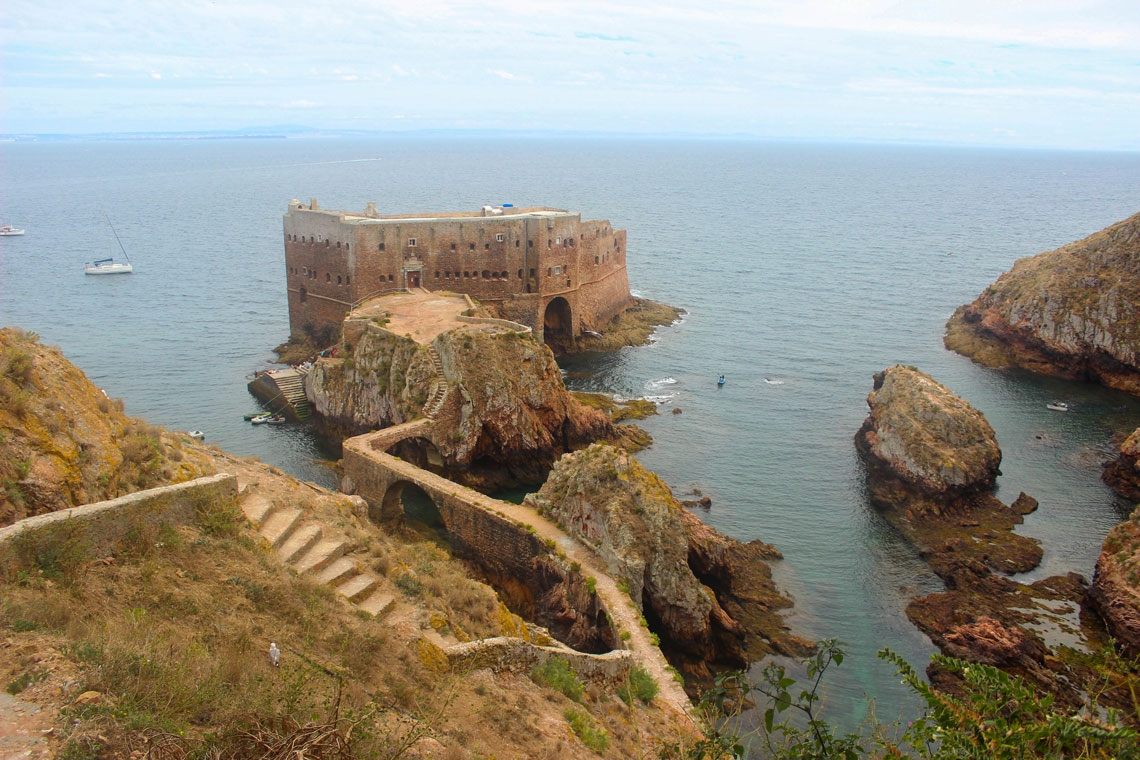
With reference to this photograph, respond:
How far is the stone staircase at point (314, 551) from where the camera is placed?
1739 cm

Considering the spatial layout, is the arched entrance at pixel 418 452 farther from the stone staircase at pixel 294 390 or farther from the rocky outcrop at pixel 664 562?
the rocky outcrop at pixel 664 562

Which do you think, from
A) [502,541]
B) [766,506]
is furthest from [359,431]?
[766,506]

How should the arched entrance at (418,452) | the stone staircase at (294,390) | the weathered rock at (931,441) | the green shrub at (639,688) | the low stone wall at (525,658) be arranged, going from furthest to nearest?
the stone staircase at (294,390) → the arched entrance at (418,452) → the weathered rock at (931,441) → the green shrub at (639,688) → the low stone wall at (525,658)

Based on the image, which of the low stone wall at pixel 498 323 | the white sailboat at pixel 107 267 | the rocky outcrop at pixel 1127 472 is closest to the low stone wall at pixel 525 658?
the low stone wall at pixel 498 323

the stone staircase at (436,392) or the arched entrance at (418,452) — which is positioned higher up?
the stone staircase at (436,392)

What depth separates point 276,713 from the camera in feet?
33.2

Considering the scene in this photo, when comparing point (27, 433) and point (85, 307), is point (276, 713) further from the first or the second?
point (85, 307)

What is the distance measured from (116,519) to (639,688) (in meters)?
11.5

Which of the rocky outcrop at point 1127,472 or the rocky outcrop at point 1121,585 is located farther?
the rocky outcrop at point 1127,472

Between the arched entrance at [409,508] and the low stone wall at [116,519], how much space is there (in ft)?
48.8

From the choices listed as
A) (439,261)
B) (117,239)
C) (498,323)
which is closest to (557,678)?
(498,323)

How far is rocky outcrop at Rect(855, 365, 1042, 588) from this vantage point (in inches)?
1283

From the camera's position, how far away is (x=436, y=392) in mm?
40125

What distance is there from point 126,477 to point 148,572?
3.66 m
